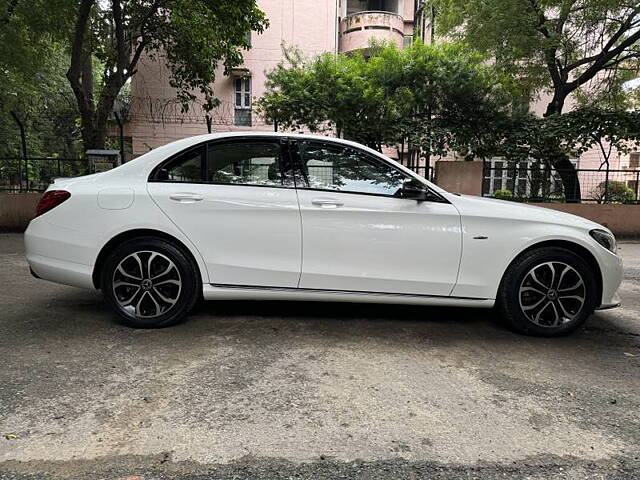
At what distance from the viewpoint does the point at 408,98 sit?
10234 millimetres

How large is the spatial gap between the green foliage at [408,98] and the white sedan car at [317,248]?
6600mm

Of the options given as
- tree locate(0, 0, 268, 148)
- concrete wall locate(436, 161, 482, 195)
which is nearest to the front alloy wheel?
concrete wall locate(436, 161, 482, 195)

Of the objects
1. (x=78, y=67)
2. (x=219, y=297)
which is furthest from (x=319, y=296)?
(x=78, y=67)

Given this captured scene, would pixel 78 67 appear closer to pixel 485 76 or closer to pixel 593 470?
pixel 485 76

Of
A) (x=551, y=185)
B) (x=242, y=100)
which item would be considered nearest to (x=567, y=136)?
(x=551, y=185)

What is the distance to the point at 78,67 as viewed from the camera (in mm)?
10367

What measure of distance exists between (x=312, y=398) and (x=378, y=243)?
58.3 inches

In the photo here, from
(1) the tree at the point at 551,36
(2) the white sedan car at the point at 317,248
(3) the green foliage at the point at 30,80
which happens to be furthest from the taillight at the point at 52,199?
(1) the tree at the point at 551,36

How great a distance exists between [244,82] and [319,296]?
55.7ft

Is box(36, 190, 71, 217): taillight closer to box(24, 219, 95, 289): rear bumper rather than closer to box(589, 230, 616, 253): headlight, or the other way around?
box(24, 219, 95, 289): rear bumper

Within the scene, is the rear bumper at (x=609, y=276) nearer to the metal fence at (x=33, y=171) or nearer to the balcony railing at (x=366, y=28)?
the metal fence at (x=33, y=171)

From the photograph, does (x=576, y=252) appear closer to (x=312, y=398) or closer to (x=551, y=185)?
(x=312, y=398)

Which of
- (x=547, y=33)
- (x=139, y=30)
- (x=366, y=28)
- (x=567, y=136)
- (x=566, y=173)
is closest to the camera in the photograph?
(x=567, y=136)

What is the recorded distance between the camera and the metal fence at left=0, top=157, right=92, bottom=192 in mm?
10328
